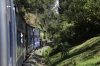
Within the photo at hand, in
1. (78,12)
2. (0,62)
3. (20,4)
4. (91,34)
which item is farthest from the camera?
(20,4)

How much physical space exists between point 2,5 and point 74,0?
1900cm

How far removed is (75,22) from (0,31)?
76.9 feet

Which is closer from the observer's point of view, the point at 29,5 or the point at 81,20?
the point at 81,20

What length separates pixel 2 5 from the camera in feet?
8.96

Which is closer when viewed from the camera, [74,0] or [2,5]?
[2,5]

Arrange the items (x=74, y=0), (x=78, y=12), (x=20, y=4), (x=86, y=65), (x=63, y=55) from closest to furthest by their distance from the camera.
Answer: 1. (x=86, y=65)
2. (x=63, y=55)
3. (x=74, y=0)
4. (x=78, y=12)
5. (x=20, y=4)

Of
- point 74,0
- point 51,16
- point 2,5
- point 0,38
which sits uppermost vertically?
point 2,5

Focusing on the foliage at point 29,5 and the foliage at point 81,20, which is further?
the foliage at point 29,5

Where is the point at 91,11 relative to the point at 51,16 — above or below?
above

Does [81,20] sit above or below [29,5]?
above

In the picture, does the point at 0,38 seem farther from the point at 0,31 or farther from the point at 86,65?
the point at 86,65

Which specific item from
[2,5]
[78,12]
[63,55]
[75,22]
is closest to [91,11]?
[78,12]

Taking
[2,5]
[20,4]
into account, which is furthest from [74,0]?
[2,5]

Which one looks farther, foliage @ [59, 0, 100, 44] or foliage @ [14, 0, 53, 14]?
foliage @ [14, 0, 53, 14]
